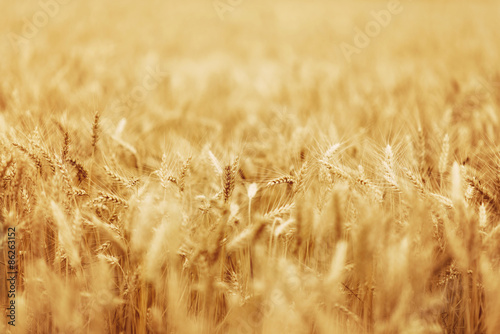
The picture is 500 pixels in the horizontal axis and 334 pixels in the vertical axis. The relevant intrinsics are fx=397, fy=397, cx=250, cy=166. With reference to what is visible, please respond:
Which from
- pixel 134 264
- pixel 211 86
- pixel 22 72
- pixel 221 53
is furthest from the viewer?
pixel 221 53

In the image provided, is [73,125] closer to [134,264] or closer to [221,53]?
[134,264]

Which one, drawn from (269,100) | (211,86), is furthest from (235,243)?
(211,86)

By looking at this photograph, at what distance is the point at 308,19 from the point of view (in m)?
6.13

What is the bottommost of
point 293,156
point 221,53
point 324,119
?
point 293,156

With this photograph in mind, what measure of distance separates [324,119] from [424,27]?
14.5 ft

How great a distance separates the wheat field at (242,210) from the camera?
732 millimetres

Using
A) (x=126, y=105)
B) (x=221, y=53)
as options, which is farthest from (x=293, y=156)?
(x=221, y=53)

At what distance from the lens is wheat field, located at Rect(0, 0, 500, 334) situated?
0.73m

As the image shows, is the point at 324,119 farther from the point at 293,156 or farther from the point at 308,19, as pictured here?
the point at 308,19

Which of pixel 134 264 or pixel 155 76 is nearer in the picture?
pixel 134 264

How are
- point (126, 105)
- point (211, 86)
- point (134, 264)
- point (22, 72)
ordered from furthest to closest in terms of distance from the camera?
point (211, 86) → point (22, 72) → point (126, 105) → point (134, 264)

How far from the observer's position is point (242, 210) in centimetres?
106

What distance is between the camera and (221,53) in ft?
12.4

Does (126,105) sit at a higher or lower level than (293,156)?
higher
